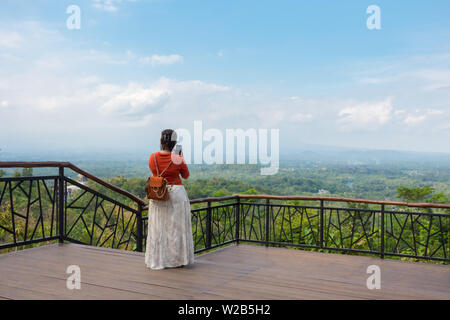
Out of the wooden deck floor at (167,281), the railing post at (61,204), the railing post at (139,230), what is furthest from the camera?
the railing post at (139,230)

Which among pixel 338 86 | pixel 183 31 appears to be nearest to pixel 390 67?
pixel 338 86

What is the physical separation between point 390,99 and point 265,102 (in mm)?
10163

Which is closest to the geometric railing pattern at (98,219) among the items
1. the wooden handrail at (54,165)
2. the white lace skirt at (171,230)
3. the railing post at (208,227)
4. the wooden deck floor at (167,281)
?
the wooden handrail at (54,165)

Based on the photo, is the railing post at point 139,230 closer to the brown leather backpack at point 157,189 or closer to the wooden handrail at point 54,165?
the wooden handrail at point 54,165

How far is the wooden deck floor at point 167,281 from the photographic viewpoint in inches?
121

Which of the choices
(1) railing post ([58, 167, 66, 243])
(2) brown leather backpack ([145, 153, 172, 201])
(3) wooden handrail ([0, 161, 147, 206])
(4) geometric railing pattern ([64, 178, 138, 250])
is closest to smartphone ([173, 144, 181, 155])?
(2) brown leather backpack ([145, 153, 172, 201])

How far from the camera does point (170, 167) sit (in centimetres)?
394

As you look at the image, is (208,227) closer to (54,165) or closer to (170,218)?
(170,218)

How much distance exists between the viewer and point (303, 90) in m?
35.6

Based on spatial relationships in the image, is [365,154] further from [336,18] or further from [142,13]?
[142,13]

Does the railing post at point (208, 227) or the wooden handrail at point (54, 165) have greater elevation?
the wooden handrail at point (54, 165)

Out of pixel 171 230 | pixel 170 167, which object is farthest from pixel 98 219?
pixel 170 167

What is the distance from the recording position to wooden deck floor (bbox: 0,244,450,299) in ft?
10.1

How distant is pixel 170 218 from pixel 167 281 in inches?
27.3
